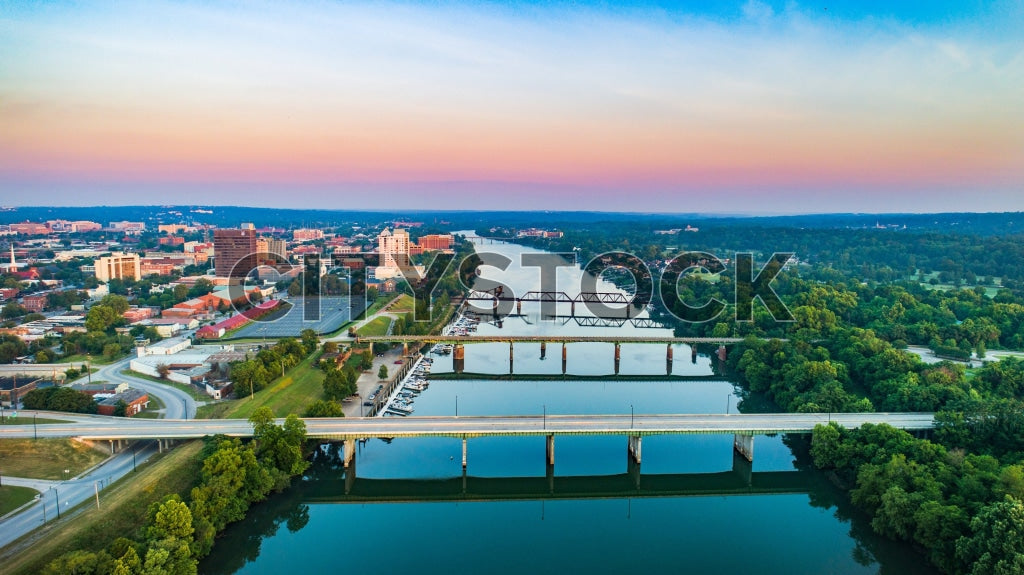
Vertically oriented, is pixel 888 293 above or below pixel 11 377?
above

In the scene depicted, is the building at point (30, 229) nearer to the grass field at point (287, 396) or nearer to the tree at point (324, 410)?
the grass field at point (287, 396)

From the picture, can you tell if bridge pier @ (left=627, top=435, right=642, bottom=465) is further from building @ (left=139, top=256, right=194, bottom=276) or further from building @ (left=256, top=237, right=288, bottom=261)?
building @ (left=139, top=256, right=194, bottom=276)

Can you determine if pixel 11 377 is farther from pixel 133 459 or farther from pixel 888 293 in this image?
pixel 888 293

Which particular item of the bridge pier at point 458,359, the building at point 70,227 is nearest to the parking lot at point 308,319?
the bridge pier at point 458,359

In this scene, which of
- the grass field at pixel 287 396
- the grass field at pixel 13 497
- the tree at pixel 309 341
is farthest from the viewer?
the tree at pixel 309 341

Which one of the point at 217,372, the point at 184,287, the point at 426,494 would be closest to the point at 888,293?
the point at 426,494

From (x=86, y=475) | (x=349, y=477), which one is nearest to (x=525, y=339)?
(x=349, y=477)

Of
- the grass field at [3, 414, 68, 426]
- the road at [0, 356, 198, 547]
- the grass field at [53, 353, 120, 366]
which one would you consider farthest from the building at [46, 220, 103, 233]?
the grass field at [3, 414, 68, 426]
